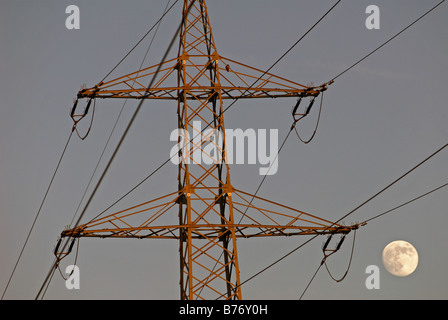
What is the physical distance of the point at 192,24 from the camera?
28766mm

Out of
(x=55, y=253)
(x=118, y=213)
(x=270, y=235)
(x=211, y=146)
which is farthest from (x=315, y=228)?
(x=55, y=253)

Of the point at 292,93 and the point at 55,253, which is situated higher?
the point at 292,93

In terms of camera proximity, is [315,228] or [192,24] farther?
[192,24]

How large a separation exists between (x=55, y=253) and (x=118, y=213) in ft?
9.04

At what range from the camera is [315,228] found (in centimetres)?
2553
